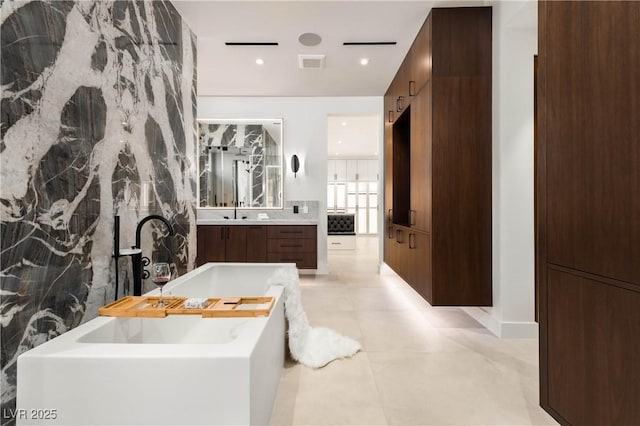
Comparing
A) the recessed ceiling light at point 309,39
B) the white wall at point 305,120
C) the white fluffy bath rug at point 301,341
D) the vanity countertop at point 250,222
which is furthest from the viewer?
the white wall at point 305,120

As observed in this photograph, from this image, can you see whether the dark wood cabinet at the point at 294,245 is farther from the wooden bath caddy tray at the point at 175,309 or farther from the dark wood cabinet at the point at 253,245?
the wooden bath caddy tray at the point at 175,309

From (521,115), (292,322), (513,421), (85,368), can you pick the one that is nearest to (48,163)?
(85,368)

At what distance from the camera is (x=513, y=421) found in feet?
4.91

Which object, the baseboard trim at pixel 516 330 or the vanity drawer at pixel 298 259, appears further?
the vanity drawer at pixel 298 259

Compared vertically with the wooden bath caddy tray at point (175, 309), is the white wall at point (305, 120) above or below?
above

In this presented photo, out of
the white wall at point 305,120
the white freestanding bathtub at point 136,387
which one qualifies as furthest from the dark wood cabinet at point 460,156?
the white wall at point 305,120

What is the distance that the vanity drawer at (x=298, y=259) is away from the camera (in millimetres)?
4285

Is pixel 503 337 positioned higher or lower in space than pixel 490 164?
lower

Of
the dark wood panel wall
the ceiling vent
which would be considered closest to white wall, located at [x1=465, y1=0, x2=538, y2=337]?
the dark wood panel wall

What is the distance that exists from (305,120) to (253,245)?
83.0 inches

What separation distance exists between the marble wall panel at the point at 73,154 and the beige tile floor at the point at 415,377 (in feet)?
3.74

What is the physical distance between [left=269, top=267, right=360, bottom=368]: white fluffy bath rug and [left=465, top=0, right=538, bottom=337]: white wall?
134cm

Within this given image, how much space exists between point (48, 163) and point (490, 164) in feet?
9.08

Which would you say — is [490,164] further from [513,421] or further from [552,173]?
[513,421]
